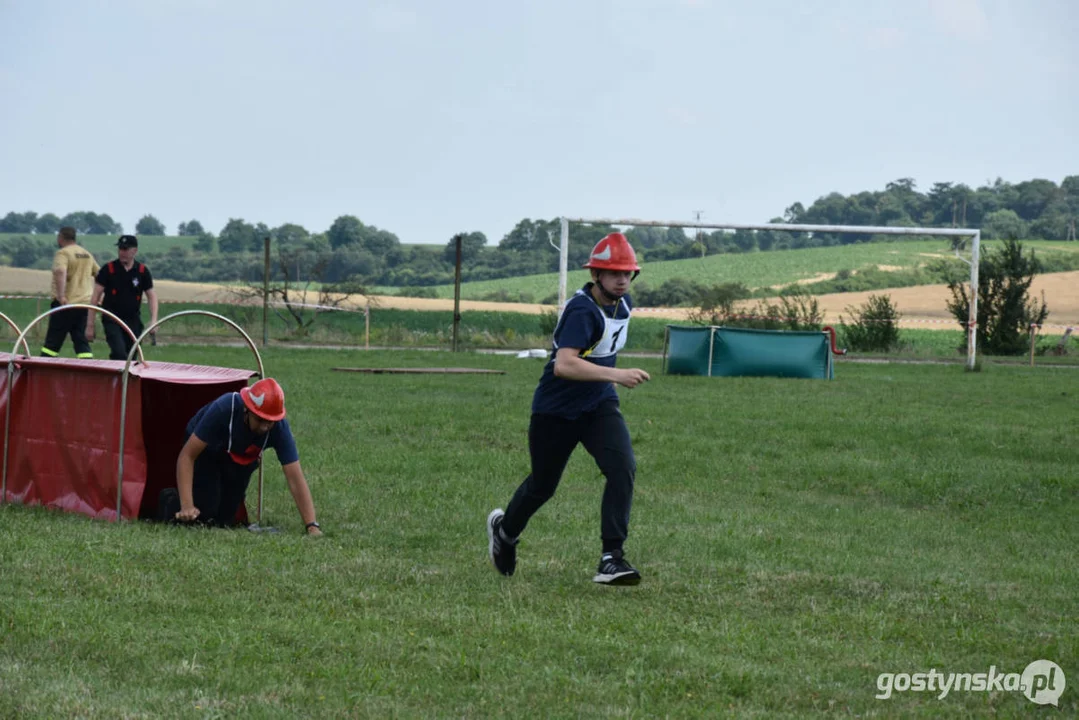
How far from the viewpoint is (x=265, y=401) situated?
8.18 meters

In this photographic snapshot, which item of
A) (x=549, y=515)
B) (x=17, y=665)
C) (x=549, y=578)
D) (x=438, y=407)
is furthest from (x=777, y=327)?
(x=17, y=665)

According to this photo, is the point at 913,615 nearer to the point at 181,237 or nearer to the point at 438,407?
the point at 438,407

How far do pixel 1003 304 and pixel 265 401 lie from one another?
3062cm

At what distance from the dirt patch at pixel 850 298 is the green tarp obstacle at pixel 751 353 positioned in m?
28.6

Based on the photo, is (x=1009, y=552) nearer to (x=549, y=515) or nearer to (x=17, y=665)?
(x=549, y=515)

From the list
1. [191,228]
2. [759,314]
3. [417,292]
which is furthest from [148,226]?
[759,314]

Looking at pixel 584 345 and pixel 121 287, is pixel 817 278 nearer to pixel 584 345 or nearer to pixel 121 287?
pixel 121 287

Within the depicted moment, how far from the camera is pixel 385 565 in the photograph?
25.5 feet

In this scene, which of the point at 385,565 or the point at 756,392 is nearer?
the point at 385,565

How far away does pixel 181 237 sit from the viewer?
110 meters

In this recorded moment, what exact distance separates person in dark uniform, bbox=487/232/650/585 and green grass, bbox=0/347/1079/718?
1.44 feet

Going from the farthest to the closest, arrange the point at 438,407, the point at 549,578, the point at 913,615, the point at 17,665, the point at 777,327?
1. the point at 777,327
2. the point at 438,407
3. the point at 549,578
4. the point at 913,615
5. the point at 17,665

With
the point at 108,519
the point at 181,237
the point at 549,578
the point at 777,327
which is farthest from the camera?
the point at 181,237

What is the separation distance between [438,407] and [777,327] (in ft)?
63.0
